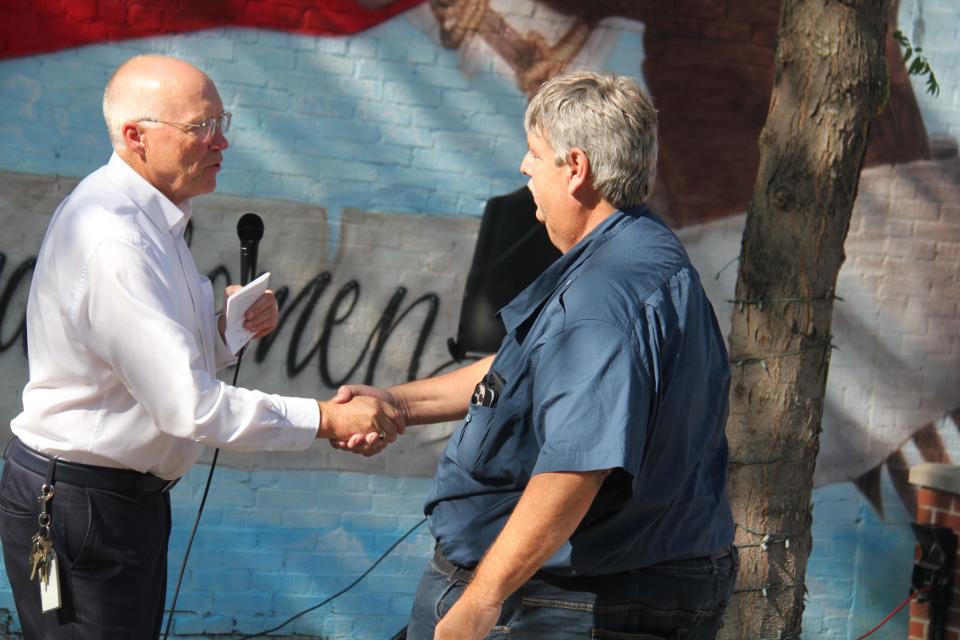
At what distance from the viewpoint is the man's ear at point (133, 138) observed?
2846 mm

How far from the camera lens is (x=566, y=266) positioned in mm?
2393

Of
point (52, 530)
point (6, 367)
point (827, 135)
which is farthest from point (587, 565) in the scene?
point (6, 367)

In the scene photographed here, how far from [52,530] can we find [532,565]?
1246mm

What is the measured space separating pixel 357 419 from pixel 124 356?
627 mm

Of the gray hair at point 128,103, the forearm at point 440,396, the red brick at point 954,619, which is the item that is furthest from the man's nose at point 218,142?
the red brick at point 954,619

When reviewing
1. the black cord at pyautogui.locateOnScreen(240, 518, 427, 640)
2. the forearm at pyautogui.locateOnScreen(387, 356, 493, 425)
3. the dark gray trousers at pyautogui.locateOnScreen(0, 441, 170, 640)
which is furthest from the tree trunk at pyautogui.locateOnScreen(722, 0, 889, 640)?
the black cord at pyautogui.locateOnScreen(240, 518, 427, 640)

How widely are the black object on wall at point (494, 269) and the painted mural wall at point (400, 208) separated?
0.06m

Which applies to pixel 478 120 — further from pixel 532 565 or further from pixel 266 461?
pixel 532 565

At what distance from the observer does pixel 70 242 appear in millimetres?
2680

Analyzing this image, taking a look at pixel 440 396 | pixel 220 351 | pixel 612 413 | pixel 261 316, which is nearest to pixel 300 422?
pixel 440 396

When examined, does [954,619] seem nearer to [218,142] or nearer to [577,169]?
[577,169]

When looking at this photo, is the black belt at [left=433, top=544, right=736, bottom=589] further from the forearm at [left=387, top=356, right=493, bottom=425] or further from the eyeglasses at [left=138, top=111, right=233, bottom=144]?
the eyeglasses at [left=138, top=111, right=233, bottom=144]

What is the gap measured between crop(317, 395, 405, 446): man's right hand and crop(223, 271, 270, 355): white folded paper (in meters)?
0.43

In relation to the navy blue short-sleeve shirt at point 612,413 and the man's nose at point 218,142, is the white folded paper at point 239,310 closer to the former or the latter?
the man's nose at point 218,142
